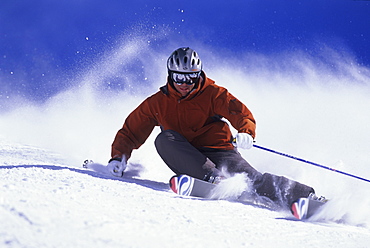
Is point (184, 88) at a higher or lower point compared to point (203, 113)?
higher

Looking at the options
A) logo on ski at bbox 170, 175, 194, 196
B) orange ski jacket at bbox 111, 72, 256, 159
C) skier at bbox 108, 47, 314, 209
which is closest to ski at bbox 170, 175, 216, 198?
logo on ski at bbox 170, 175, 194, 196

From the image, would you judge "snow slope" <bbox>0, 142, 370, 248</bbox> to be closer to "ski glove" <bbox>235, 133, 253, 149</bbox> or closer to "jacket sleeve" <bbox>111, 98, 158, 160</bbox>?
"ski glove" <bbox>235, 133, 253, 149</bbox>

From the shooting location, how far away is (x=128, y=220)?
1487 millimetres

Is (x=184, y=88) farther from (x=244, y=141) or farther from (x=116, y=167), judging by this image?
(x=116, y=167)

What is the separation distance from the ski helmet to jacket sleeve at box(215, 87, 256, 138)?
0.88 ft

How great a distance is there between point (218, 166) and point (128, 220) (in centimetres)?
146

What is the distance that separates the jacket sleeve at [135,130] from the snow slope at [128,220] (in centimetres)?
78

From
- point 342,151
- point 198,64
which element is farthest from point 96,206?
point 342,151

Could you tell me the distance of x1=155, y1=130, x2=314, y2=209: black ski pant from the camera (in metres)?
2.45

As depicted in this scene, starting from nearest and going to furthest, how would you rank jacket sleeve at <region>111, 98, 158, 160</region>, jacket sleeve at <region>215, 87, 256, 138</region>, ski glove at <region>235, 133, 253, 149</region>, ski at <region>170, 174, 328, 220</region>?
ski at <region>170, 174, 328, 220</region>
ski glove at <region>235, 133, 253, 149</region>
jacket sleeve at <region>215, 87, 256, 138</region>
jacket sleeve at <region>111, 98, 158, 160</region>

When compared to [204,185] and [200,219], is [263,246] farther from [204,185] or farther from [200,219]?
[204,185]

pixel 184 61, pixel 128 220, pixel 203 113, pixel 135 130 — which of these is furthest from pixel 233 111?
pixel 128 220

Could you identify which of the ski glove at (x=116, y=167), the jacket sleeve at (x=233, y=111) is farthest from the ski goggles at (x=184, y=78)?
the ski glove at (x=116, y=167)

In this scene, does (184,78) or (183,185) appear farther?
(184,78)
